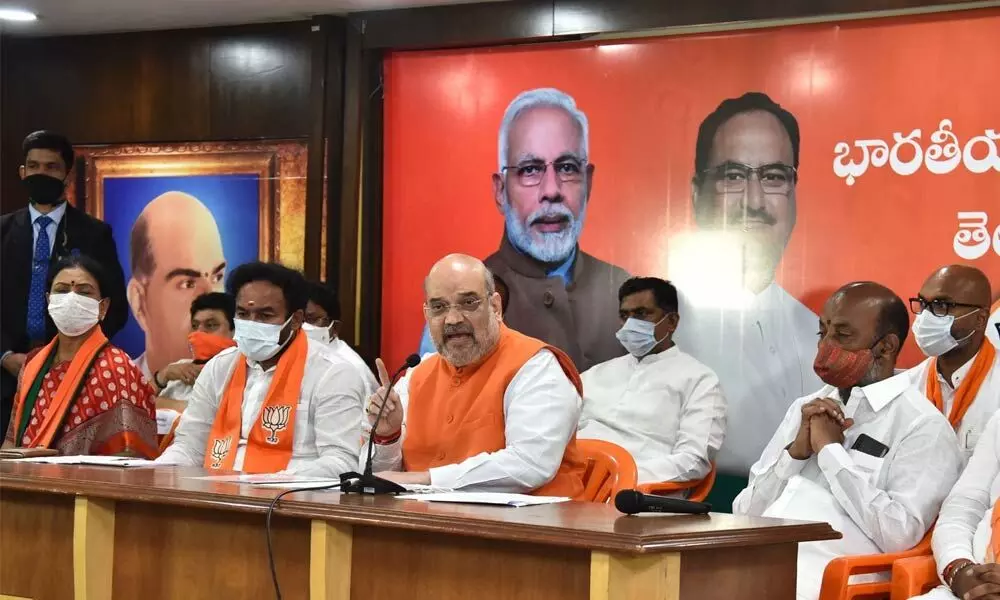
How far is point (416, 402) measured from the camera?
466 cm

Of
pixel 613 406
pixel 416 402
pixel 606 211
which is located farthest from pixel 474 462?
pixel 606 211

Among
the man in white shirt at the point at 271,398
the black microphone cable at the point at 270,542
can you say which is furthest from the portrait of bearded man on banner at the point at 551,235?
the black microphone cable at the point at 270,542

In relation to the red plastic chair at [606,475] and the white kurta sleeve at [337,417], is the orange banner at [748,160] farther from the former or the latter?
the white kurta sleeve at [337,417]

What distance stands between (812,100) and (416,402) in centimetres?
268

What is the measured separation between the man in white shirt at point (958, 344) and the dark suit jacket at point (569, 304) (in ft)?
6.52

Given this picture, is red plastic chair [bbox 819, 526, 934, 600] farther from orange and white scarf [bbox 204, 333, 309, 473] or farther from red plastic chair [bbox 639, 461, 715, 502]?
orange and white scarf [bbox 204, 333, 309, 473]

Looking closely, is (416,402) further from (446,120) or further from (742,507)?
(446,120)

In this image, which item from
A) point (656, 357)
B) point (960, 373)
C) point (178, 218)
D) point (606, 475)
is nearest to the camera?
point (606, 475)

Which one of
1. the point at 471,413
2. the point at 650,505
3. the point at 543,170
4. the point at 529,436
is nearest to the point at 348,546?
the point at 650,505

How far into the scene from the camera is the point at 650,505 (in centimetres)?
308

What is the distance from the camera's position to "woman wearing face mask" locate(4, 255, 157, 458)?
5.37 meters

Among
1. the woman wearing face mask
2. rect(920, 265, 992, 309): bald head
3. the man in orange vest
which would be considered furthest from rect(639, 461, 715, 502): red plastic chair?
the woman wearing face mask

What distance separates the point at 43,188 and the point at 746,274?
141 inches

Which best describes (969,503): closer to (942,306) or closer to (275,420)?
(942,306)
